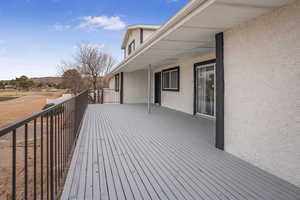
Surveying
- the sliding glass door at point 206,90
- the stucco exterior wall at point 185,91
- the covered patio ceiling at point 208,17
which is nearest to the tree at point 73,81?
the stucco exterior wall at point 185,91

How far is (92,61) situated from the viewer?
23.4m

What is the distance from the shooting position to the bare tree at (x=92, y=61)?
22859 mm

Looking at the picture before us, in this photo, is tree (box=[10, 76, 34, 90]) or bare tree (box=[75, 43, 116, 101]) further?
tree (box=[10, 76, 34, 90])

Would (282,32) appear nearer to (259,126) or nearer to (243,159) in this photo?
(259,126)

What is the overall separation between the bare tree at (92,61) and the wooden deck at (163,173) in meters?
19.0

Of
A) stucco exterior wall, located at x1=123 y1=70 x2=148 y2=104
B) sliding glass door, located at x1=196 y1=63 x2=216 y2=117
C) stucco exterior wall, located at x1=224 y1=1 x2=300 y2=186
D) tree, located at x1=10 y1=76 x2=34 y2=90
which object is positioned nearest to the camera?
stucco exterior wall, located at x1=224 y1=1 x2=300 y2=186

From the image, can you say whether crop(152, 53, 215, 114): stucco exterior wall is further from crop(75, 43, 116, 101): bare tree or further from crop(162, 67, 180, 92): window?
crop(75, 43, 116, 101): bare tree

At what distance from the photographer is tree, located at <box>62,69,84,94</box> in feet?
69.3

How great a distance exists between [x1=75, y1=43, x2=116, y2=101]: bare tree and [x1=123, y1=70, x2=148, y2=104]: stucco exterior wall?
8.87 m

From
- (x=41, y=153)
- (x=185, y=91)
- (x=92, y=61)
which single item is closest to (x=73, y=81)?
(x=92, y=61)

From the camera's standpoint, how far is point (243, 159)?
11.7 ft

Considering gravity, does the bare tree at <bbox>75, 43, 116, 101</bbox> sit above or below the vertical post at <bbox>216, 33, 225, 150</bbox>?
above

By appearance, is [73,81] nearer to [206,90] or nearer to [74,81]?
[74,81]

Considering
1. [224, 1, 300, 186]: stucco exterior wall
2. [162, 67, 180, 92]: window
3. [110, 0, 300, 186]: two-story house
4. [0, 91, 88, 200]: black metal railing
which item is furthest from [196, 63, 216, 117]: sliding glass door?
[0, 91, 88, 200]: black metal railing
